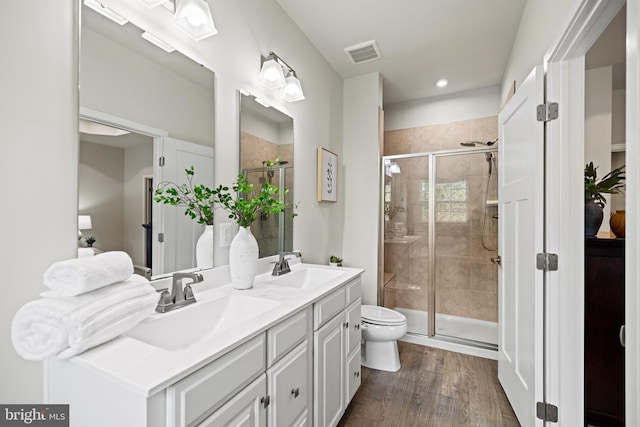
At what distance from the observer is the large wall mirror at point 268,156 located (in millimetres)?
1687

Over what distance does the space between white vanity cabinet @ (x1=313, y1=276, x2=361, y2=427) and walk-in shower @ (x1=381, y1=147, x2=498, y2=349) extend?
1274 mm

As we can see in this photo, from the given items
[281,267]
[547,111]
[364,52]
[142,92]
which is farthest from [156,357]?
[364,52]

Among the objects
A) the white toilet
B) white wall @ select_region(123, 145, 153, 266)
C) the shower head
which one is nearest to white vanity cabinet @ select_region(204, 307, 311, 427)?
white wall @ select_region(123, 145, 153, 266)

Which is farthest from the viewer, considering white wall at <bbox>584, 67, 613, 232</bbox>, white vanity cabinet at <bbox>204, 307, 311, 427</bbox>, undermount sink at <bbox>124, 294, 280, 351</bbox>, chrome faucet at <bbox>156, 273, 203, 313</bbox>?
white wall at <bbox>584, 67, 613, 232</bbox>

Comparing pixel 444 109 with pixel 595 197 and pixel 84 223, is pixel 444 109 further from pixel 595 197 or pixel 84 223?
pixel 84 223

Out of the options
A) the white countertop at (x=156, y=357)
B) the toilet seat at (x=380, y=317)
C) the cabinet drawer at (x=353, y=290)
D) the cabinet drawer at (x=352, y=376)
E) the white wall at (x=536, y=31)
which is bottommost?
the cabinet drawer at (x=352, y=376)

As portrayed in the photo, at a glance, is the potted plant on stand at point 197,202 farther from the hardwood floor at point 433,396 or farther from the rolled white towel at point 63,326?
the hardwood floor at point 433,396

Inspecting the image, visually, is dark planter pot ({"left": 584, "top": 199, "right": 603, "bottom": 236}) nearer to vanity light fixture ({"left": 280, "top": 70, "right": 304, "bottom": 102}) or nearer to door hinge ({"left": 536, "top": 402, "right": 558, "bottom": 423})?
door hinge ({"left": 536, "top": 402, "right": 558, "bottom": 423})

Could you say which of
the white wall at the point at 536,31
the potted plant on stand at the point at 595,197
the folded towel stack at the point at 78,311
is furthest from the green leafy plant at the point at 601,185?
the folded towel stack at the point at 78,311

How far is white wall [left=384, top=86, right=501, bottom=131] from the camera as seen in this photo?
10.3 ft

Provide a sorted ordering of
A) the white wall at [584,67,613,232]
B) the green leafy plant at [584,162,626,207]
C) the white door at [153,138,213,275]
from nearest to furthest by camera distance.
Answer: the white door at [153,138,213,275]
the green leafy plant at [584,162,626,207]
the white wall at [584,67,613,232]

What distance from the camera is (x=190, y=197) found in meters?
1.33

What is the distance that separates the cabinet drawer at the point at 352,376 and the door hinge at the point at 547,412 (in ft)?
3.16

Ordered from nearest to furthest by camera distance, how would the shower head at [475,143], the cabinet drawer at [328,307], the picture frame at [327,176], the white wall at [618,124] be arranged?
the cabinet drawer at [328,307], the picture frame at [327,176], the white wall at [618,124], the shower head at [475,143]
